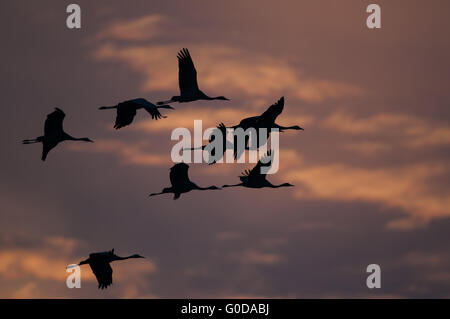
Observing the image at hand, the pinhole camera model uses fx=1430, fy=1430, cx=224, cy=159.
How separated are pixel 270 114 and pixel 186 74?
4697mm

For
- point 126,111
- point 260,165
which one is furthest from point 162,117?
point 260,165

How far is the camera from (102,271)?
218 feet

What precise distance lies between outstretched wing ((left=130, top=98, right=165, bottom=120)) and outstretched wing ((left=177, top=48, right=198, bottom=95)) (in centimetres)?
363

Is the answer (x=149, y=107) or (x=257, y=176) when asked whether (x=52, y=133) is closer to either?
(x=149, y=107)

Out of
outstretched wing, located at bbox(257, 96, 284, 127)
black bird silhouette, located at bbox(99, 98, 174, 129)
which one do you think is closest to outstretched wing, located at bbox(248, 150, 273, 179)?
outstretched wing, located at bbox(257, 96, 284, 127)

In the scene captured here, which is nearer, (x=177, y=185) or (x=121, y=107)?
(x=121, y=107)

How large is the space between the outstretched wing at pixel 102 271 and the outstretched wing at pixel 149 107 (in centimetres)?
759

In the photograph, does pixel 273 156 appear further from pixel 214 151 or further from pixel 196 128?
pixel 196 128

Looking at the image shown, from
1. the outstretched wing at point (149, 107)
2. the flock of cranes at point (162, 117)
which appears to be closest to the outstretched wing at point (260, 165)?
the flock of cranes at point (162, 117)

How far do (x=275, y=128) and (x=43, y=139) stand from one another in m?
11.8
